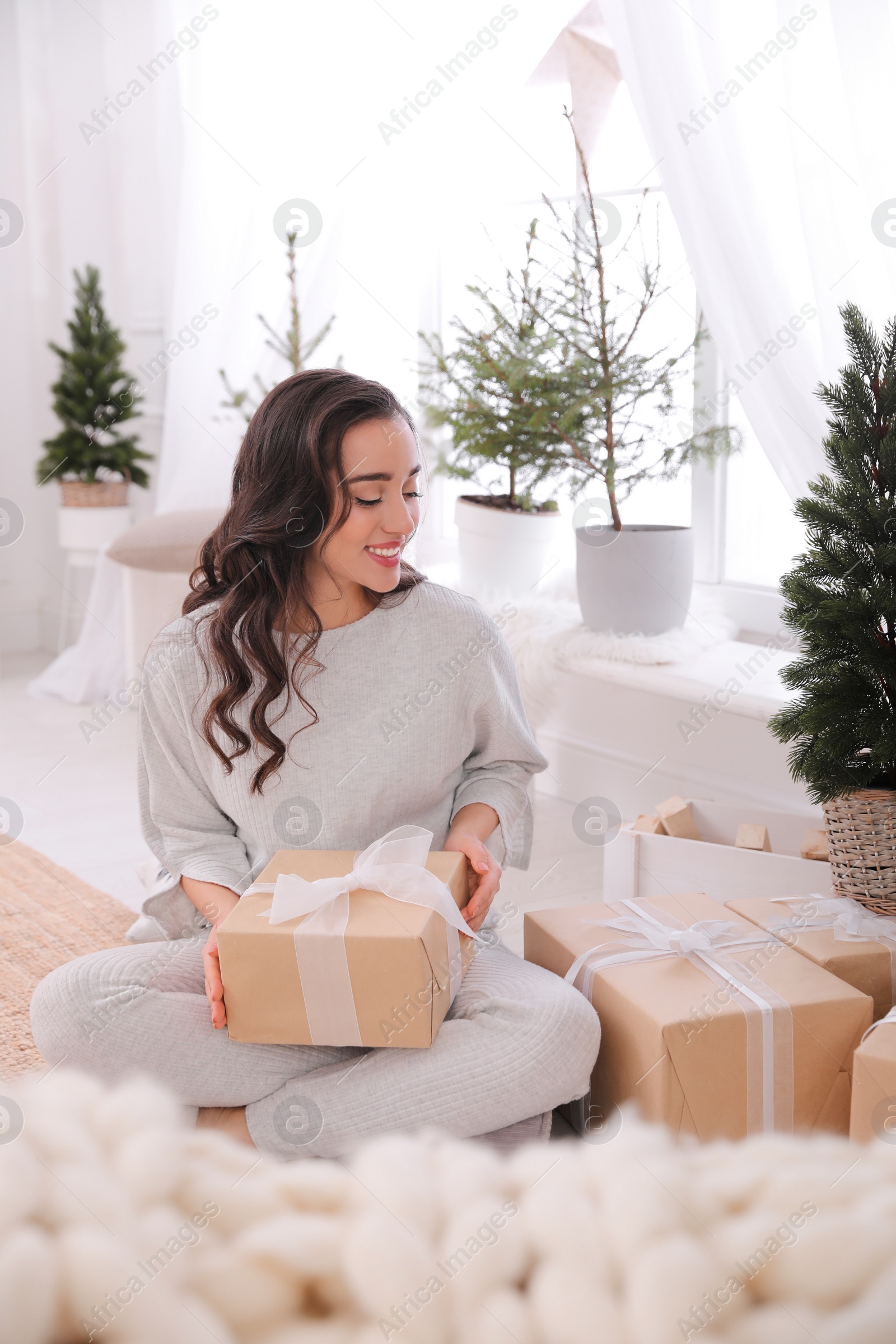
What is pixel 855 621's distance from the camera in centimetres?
146

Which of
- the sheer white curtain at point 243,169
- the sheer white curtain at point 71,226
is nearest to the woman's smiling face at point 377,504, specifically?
the sheer white curtain at point 243,169

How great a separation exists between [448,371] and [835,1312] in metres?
2.68

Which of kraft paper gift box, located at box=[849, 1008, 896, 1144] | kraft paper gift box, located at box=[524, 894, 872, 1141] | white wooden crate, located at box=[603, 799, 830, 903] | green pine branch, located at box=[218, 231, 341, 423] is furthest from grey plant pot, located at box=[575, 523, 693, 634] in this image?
kraft paper gift box, located at box=[849, 1008, 896, 1144]

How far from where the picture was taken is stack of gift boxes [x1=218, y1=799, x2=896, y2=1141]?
1002 mm

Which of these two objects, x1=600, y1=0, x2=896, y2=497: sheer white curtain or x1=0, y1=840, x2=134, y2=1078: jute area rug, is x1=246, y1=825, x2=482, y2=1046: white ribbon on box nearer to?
x1=0, y1=840, x2=134, y2=1078: jute area rug

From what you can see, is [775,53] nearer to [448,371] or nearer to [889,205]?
[889,205]

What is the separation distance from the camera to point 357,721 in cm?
144

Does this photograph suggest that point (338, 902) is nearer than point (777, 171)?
Yes

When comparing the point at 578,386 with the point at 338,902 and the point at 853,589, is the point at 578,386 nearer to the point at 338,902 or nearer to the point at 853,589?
the point at 853,589

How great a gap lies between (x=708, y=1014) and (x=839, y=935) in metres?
0.33

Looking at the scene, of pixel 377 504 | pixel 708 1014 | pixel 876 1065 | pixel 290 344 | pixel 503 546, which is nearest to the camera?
pixel 876 1065

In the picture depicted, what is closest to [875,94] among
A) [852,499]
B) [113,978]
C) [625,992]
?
[852,499]

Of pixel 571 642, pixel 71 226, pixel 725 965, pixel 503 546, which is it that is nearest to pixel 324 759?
pixel 725 965

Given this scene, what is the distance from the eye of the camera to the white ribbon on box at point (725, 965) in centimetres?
115
